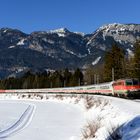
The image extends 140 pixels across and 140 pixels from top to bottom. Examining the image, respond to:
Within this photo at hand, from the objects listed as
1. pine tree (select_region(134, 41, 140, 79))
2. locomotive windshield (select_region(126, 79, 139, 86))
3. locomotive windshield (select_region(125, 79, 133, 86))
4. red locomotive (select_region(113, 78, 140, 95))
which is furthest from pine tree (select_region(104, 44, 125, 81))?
locomotive windshield (select_region(125, 79, 133, 86))

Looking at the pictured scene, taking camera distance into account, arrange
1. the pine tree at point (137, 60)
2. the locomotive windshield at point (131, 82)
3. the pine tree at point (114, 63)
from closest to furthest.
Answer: the locomotive windshield at point (131, 82) < the pine tree at point (137, 60) < the pine tree at point (114, 63)

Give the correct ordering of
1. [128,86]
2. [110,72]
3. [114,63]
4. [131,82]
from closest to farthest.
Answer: [128,86], [131,82], [110,72], [114,63]

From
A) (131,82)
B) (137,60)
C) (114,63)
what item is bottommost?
(131,82)

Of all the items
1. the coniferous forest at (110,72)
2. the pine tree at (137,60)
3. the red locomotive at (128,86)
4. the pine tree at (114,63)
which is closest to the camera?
the red locomotive at (128,86)

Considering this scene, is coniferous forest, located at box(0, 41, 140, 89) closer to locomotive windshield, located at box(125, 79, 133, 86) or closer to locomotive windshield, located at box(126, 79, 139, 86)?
locomotive windshield, located at box(126, 79, 139, 86)

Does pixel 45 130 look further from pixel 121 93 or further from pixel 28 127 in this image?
pixel 121 93

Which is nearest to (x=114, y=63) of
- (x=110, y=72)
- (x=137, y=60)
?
(x=110, y=72)

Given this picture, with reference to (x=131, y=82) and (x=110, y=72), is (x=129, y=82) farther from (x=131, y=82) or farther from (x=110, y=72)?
(x=110, y=72)

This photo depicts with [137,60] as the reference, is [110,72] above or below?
below

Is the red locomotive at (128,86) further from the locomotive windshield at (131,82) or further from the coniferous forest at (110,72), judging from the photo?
the coniferous forest at (110,72)

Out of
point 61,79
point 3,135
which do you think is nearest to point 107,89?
point 3,135

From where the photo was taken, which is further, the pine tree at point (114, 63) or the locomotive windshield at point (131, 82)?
the pine tree at point (114, 63)

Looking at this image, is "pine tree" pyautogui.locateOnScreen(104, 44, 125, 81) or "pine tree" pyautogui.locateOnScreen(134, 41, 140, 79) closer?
"pine tree" pyautogui.locateOnScreen(134, 41, 140, 79)

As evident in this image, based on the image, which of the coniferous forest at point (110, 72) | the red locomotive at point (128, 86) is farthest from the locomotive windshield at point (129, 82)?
the coniferous forest at point (110, 72)
